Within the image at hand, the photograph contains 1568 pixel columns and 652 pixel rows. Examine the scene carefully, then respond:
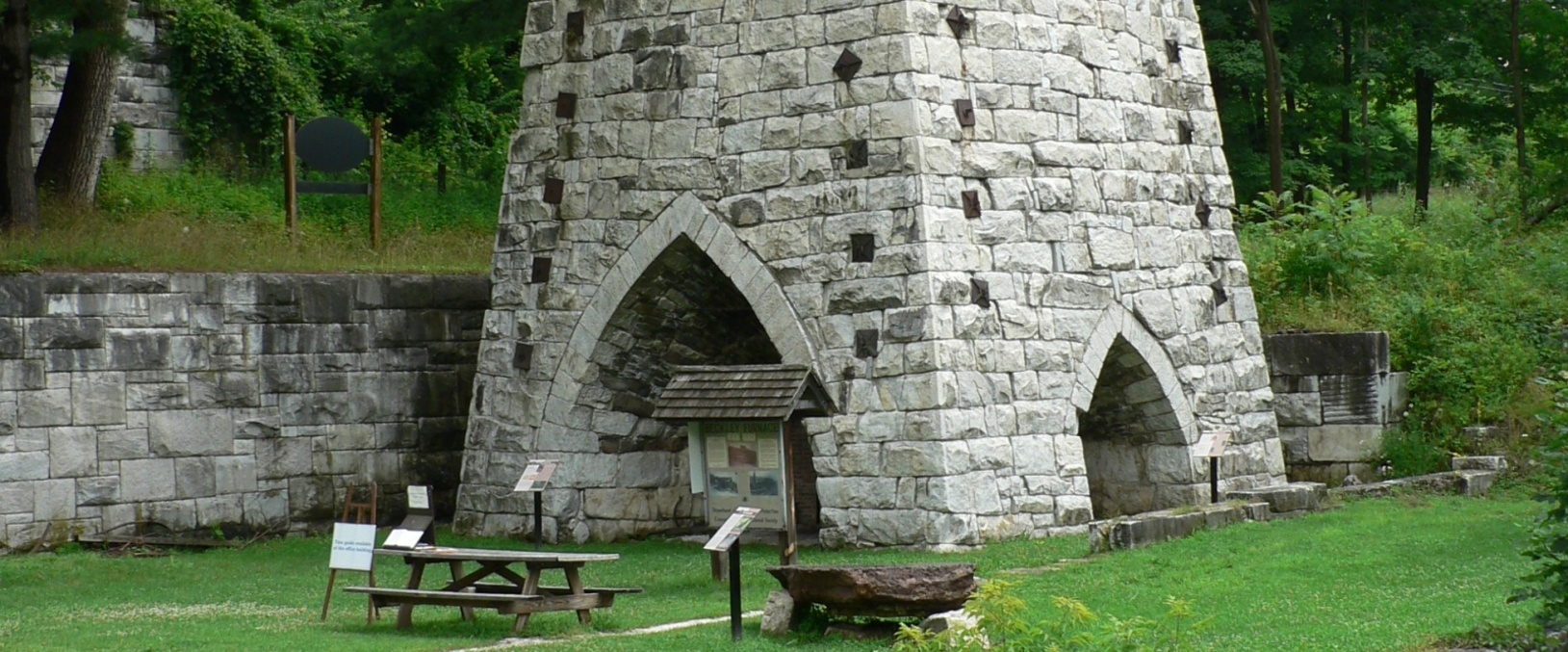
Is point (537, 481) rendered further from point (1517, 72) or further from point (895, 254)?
point (1517, 72)

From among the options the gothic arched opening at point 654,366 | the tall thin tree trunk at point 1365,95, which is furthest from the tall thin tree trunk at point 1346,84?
the gothic arched opening at point 654,366

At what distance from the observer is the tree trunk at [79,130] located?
18.7 meters

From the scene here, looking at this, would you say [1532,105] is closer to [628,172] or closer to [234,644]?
[628,172]

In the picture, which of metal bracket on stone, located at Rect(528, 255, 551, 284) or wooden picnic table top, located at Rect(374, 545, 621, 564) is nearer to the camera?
wooden picnic table top, located at Rect(374, 545, 621, 564)

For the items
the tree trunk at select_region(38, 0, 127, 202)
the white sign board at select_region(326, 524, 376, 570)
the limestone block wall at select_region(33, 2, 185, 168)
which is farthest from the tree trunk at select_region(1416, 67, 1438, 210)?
the white sign board at select_region(326, 524, 376, 570)

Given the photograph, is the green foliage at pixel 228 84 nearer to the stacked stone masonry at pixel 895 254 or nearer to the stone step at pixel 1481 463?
the stacked stone masonry at pixel 895 254

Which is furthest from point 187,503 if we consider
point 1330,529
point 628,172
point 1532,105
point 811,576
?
point 1532,105

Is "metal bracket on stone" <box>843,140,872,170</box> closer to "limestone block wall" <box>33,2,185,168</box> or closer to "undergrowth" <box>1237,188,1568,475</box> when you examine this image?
"undergrowth" <box>1237,188,1568,475</box>

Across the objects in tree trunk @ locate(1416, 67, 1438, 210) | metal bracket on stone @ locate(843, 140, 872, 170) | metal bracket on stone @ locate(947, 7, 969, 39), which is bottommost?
metal bracket on stone @ locate(843, 140, 872, 170)

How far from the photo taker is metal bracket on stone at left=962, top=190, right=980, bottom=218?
13.6 meters

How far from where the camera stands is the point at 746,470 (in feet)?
39.5

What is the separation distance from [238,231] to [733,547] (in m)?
10.1

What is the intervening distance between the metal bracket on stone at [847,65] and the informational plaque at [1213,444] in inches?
156

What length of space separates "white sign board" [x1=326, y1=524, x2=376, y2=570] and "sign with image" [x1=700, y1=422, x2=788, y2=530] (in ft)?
8.11
